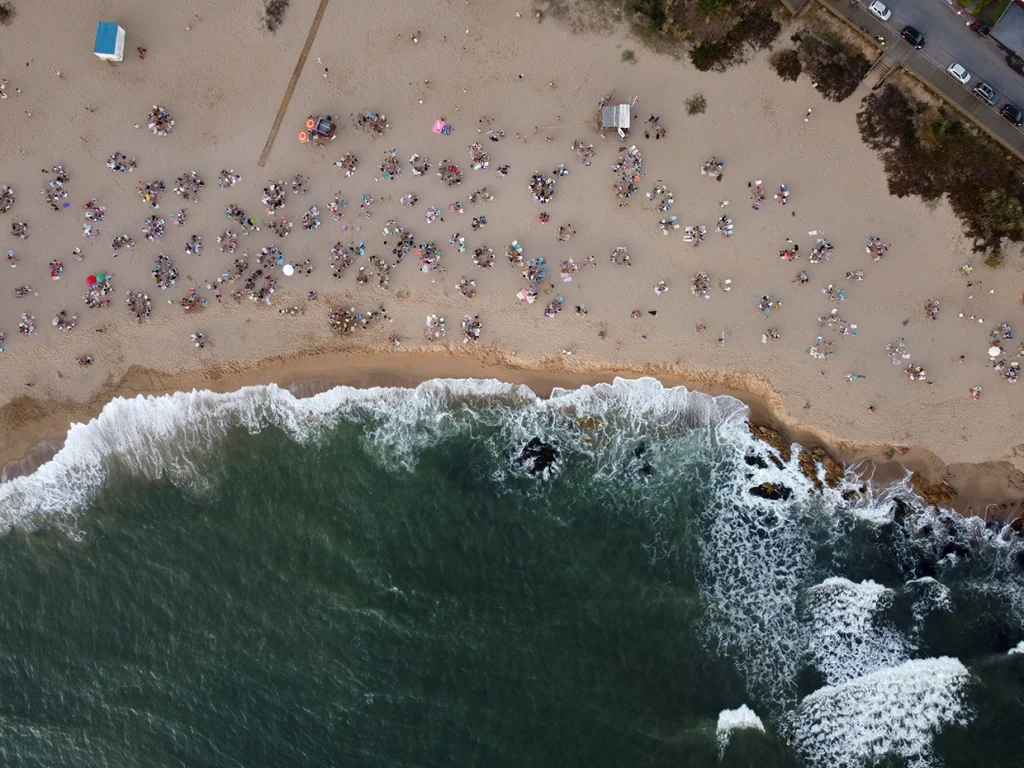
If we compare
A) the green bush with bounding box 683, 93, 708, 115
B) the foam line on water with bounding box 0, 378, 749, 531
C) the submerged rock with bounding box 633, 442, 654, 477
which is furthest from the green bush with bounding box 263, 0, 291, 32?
the submerged rock with bounding box 633, 442, 654, 477

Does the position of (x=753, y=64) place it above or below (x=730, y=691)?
above

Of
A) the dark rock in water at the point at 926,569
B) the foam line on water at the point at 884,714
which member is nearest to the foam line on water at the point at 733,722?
the foam line on water at the point at 884,714

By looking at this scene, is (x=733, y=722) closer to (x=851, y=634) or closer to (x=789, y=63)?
(x=851, y=634)

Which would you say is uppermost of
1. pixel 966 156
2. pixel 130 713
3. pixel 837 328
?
pixel 966 156

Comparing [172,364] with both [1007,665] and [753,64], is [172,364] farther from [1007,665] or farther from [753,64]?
[1007,665]

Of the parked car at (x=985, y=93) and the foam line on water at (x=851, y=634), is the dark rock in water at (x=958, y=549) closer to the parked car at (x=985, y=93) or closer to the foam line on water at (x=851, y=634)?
the foam line on water at (x=851, y=634)

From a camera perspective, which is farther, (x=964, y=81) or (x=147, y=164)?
(x=147, y=164)

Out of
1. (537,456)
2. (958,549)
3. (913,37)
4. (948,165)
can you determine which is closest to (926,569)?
(958,549)

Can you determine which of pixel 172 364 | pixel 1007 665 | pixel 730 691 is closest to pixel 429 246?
pixel 172 364
